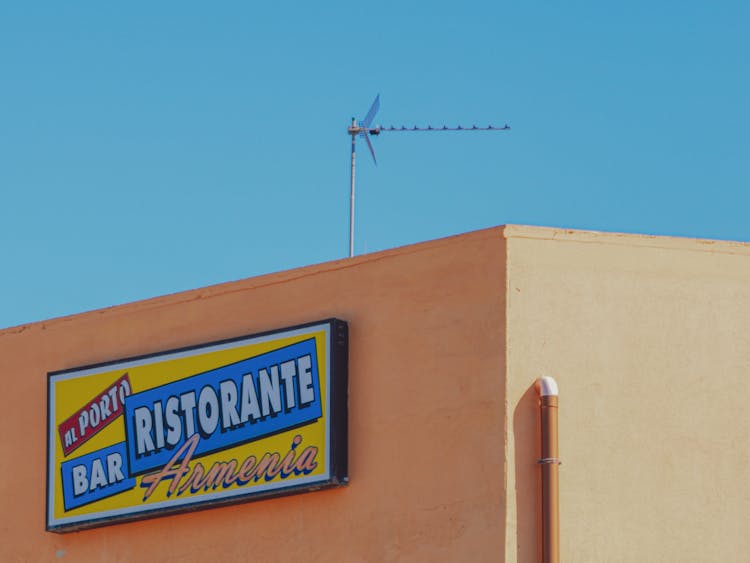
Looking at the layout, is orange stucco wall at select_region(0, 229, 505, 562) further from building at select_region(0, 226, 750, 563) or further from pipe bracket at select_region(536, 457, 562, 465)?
pipe bracket at select_region(536, 457, 562, 465)

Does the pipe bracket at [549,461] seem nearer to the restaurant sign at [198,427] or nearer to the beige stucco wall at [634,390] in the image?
the beige stucco wall at [634,390]

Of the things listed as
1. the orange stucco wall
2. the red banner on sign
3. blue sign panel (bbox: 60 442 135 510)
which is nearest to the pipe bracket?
the orange stucco wall

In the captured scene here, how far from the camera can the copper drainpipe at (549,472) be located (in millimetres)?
15383

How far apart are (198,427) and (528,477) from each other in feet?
12.1

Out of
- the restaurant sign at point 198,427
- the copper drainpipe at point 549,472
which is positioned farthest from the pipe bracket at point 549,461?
the restaurant sign at point 198,427

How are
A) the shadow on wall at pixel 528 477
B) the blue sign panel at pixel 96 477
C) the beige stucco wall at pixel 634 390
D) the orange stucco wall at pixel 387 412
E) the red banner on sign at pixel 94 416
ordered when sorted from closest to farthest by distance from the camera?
the shadow on wall at pixel 528 477 < the beige stucco wall at pixel 634 390 < the orange stucco wall at pixel 387 412 < the blue sign panel at pixel 96 477 < the red banner on sign at pixel 94 416

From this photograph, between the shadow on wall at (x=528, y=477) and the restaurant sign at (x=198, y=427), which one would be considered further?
the restaurant sign at (x=198, y=427)

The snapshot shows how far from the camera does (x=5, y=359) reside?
64.1ft

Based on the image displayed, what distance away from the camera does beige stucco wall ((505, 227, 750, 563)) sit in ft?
51.8

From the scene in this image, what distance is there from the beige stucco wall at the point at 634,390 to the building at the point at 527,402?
0.05ft

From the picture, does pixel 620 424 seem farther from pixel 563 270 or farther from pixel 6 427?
pixel 6 427

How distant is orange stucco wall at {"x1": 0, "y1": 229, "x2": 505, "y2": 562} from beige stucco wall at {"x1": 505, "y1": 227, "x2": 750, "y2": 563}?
281 mm

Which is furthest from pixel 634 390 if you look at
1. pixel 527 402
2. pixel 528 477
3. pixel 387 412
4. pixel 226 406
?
pixel 226 406

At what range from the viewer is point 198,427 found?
57.8ft
